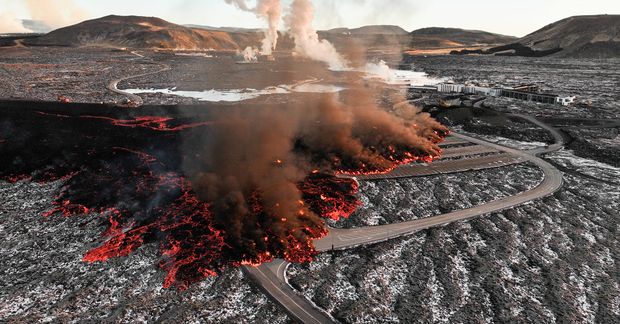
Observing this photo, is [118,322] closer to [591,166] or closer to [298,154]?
[298,154]

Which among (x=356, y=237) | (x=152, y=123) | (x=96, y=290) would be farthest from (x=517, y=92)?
(x=96, y=290)

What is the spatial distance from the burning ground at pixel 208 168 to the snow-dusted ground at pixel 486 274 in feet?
21.5

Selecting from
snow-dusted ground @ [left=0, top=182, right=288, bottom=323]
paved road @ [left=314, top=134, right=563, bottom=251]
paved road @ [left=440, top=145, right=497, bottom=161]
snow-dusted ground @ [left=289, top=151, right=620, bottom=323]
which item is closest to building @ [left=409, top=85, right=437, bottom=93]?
paved road @ [left=440, top=145, right=497, bottom=161]

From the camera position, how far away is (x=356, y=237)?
45.1 metres

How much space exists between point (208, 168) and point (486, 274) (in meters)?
37.7

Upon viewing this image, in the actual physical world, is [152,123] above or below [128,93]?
Answer: below

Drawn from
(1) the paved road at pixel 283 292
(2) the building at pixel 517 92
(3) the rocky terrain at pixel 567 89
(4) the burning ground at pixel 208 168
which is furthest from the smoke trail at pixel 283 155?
(2) the building at pixel 517 92

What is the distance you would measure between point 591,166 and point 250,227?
61309 millimetres

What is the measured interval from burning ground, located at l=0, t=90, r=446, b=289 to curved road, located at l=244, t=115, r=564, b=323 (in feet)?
6.15

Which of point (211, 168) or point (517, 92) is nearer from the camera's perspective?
point (211, 168)

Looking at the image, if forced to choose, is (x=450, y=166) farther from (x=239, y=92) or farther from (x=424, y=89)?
(x=424, y=89)

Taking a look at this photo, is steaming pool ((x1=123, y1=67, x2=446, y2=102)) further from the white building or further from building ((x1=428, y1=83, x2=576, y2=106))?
the white building

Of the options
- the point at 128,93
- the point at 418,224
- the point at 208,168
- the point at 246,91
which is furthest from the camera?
the point at 246,91

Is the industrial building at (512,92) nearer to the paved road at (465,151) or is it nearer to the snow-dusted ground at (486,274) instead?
the paved road at (465,151)
